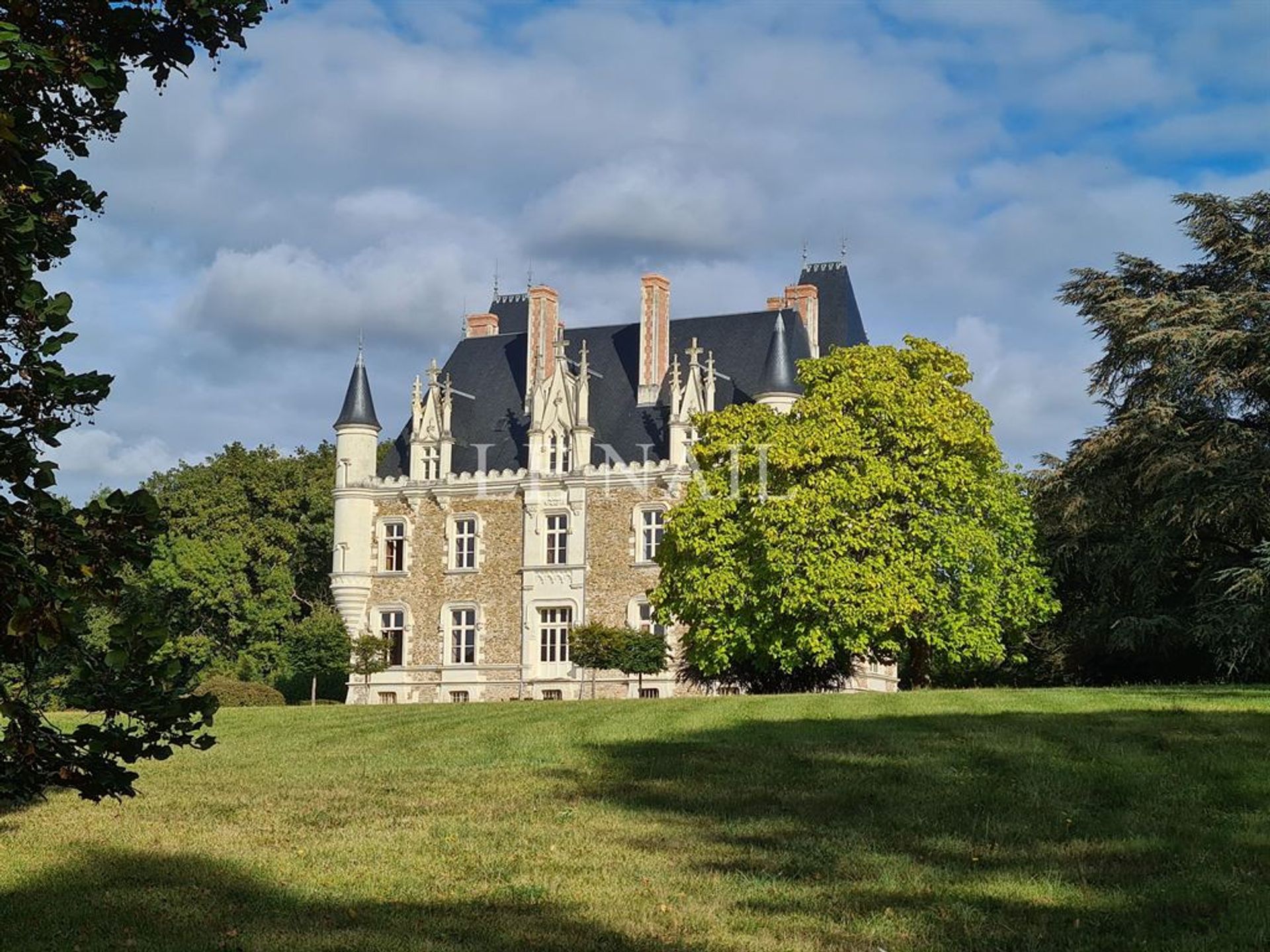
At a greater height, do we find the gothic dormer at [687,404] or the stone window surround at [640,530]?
the gothic dormer at [687,404]

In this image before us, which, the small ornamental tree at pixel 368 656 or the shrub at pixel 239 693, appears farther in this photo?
the small ornamental tree at pixel 368 656

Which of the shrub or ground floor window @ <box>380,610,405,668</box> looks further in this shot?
ground floor window @ <box>380,610,405,668</box>

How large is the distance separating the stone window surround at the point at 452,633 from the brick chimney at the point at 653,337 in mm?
8961

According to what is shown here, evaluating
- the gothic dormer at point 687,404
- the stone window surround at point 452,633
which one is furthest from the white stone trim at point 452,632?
the gothic dormer at point 687,404

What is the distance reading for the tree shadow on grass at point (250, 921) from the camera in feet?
29.2

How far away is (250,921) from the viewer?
957cm

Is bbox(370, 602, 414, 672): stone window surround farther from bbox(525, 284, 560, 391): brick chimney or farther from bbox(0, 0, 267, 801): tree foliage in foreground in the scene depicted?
bbox(0, 0, 267, 801): tree foliage in foreground

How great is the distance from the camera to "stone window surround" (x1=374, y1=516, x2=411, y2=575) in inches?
2073

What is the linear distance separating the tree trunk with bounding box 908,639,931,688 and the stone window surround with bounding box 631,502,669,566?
12.3 metres

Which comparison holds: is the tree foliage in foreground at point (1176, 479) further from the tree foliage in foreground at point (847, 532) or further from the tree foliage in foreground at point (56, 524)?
the tree foliage in foreground at point (56, 524)

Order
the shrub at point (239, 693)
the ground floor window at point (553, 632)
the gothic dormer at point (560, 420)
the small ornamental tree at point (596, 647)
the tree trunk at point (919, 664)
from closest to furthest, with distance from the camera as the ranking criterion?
the tree trunk at point (919, 664)
the shrub at point (239, 693)
the small ornamental tree at point (596, 647)
the ground floor window at point (553, 632)
the gothic dormer at point (560, 420)

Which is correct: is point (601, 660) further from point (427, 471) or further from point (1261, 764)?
point (1261, 764)

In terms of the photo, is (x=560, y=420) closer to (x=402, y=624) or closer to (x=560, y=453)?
(x=560, y=453)

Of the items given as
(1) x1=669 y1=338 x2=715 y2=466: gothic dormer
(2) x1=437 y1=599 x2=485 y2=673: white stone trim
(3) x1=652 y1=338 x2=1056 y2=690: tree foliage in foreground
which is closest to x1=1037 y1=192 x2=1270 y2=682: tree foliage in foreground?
(3) x1=652 y1=338 x2=1056 y2=690: tree foliage in foreground
